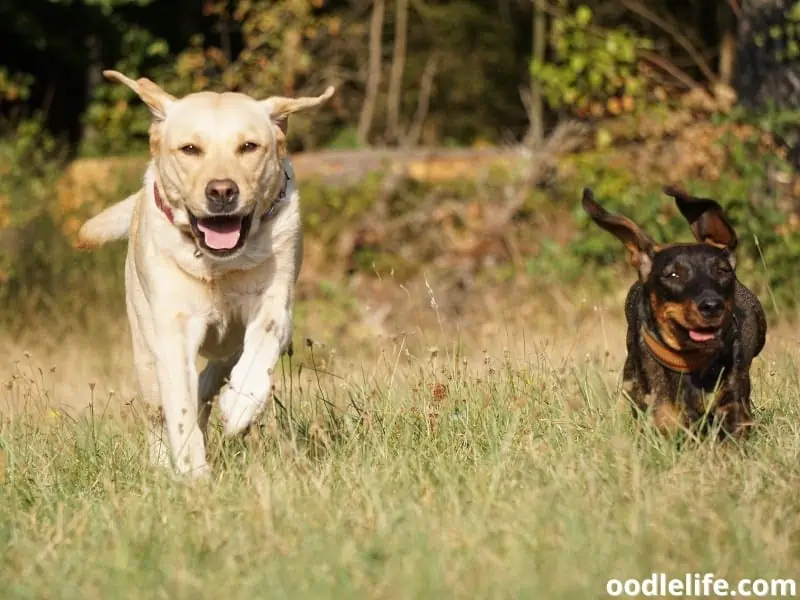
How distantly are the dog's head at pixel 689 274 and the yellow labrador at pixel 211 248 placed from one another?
1271 millimetres

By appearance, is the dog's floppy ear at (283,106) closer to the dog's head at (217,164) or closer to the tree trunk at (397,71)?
the dog's head at (217,164)

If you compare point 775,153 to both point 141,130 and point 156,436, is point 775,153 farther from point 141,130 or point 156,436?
point 141,130

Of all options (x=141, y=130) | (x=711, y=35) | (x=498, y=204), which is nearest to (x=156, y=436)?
(x=498, y=204)

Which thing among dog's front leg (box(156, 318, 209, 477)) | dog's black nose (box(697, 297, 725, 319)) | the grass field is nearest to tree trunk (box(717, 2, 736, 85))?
the grass field

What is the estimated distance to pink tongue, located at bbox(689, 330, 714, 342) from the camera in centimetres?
477

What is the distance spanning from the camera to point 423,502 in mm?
4375


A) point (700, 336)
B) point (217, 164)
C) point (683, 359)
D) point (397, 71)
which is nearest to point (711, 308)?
point (700, 336)

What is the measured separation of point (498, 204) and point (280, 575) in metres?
9.68

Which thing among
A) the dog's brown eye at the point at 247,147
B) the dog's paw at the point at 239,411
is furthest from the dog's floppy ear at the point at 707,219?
the dog's paw at the point at 239,411

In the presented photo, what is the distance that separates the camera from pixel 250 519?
169 inches

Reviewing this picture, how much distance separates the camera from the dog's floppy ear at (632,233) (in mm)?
5180

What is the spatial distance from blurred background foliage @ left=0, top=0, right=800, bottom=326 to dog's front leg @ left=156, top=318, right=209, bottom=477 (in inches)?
34.6

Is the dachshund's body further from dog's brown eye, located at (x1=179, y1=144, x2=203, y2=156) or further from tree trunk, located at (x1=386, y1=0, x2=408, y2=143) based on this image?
tree trunk, located at (x1=386, y1=0, x2=408, y2=143)

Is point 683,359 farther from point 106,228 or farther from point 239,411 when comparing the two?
point 106,228
